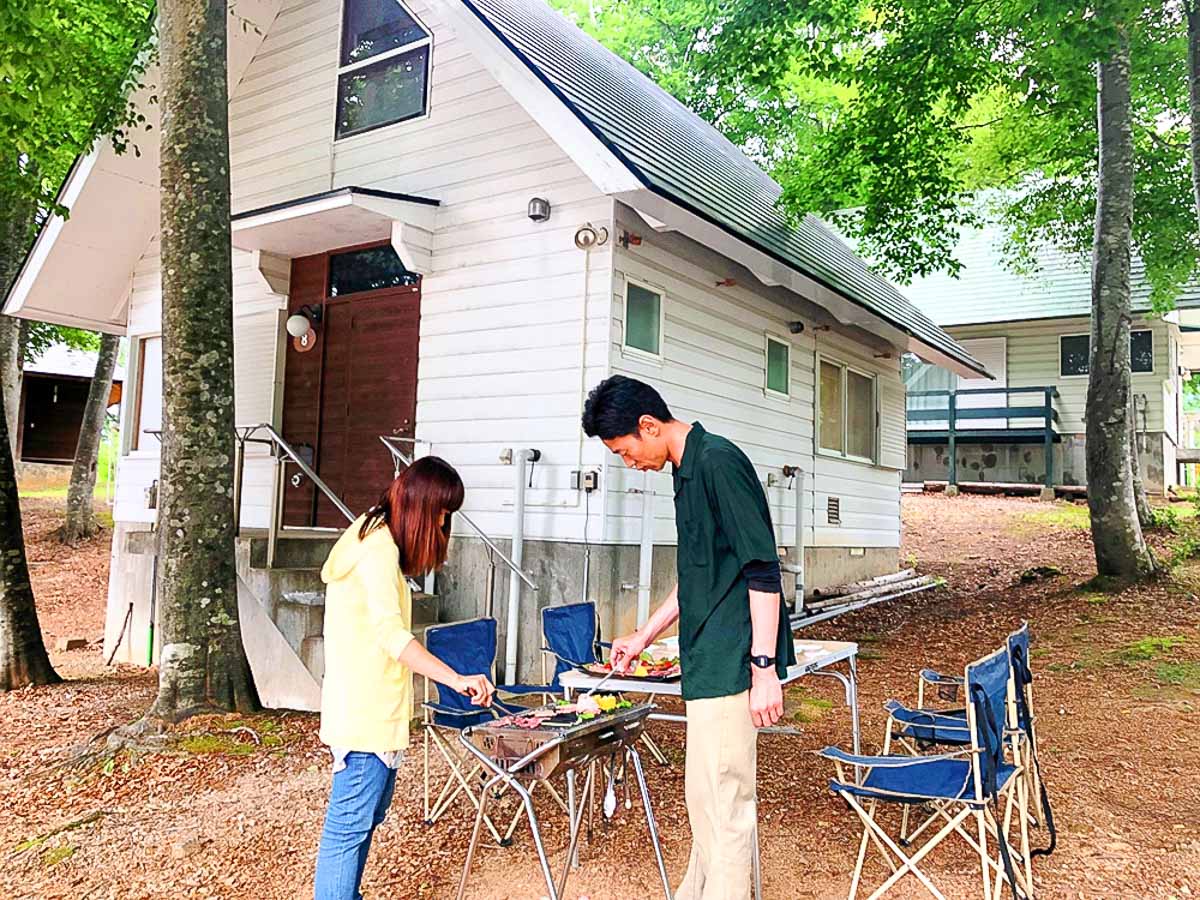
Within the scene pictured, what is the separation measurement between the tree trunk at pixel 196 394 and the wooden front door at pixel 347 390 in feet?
8.34

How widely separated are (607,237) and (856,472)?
6101 millimetres

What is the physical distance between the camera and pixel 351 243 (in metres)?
8.60

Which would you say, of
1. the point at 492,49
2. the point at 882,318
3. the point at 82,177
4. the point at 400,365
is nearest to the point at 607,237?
the point at 492,49

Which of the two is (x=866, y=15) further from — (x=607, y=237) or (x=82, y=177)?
(x=82, y=177)

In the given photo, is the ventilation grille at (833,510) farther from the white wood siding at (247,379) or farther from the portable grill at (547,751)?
the portable grill at (547,751)

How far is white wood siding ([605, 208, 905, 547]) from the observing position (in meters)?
7.19

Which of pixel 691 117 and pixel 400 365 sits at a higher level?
pixel 691 117

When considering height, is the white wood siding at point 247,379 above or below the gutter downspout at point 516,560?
above

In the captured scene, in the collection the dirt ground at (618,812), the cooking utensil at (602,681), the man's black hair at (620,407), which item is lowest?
the dirt ground at (618,812)

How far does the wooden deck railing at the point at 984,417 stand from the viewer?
17875 mm

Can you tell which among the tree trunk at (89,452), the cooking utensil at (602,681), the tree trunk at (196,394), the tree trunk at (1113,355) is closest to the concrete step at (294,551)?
the tree trunk at (196,394)

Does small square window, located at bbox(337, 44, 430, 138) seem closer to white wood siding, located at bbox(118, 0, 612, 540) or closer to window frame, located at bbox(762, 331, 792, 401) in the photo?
white wood siding, located at bbox(118, 0, 612, 540)

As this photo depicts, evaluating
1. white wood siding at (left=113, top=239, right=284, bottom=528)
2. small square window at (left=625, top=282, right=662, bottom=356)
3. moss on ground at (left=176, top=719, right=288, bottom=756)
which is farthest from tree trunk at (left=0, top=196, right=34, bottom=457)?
small square window at (left=625, top=282, right=662, bottom=356)

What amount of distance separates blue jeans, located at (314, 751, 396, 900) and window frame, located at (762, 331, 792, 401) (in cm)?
708
